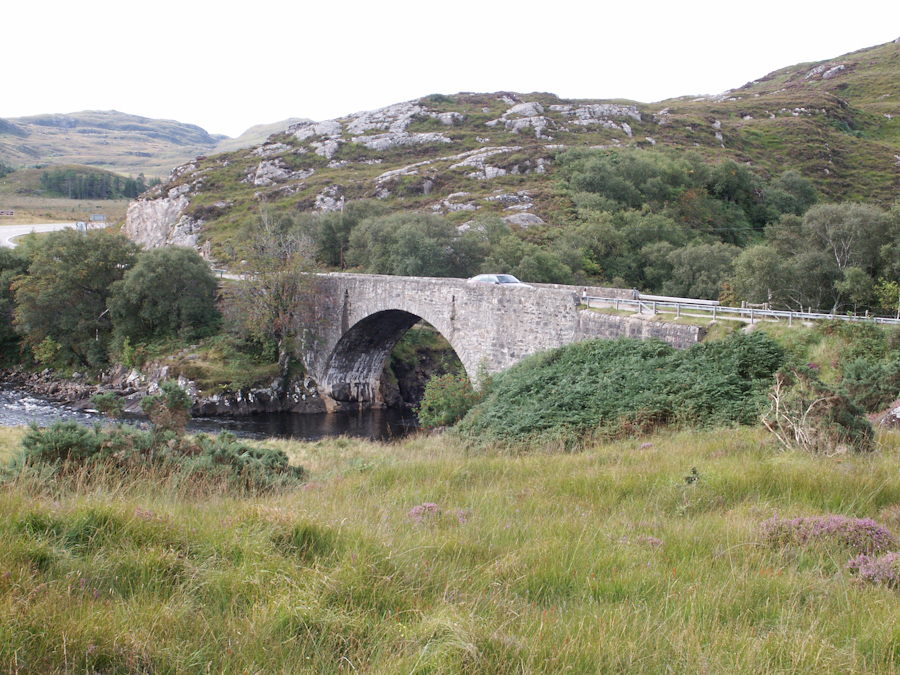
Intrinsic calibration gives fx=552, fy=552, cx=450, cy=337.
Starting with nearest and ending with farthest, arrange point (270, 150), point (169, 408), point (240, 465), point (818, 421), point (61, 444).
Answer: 1. point (61, 444)
2. point (818, 421)
3. point (240, 465)
4. point (169, 408)
5. point (270, 150)

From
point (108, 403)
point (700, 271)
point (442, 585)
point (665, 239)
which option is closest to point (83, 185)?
point (665, 239)

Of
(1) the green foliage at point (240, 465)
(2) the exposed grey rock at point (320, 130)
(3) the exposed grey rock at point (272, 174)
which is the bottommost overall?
(1) the green foliage at point (240, 465)

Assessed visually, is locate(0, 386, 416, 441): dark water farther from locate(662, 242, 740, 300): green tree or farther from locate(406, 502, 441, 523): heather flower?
locate(406, 502, 441, 523): heather flower

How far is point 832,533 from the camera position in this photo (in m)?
3.87

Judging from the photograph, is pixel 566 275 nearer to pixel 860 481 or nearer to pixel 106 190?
pixel 860 481

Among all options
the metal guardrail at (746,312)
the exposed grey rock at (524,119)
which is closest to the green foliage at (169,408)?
the metal guardrail at (746,312)

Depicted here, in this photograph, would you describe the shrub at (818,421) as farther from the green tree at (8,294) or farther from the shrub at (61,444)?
the green tree at (8,294)

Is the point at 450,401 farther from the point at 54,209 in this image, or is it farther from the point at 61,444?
the point at 54,209

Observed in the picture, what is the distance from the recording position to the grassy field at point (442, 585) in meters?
2.45

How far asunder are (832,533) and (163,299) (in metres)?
32.4

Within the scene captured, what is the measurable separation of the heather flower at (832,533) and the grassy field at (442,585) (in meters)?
0.06

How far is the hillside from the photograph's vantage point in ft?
188

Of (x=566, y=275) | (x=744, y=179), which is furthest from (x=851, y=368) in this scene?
(x=744, y=179)

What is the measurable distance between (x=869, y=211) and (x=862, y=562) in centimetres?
2740
